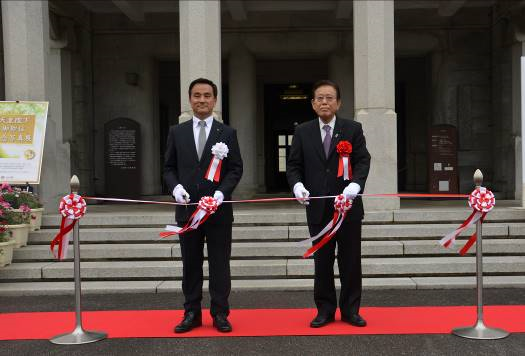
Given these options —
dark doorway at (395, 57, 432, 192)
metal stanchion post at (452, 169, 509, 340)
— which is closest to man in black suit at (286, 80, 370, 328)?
metal stanchion post at (452, 169, 509, 340)

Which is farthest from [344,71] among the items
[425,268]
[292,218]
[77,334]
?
[77,334]

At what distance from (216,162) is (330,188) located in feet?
3.15

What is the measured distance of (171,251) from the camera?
24.1 feet

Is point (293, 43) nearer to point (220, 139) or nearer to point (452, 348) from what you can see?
point (220, 139)

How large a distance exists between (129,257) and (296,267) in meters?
2.14

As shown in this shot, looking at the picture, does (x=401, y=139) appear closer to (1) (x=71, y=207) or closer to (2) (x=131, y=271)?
(2) (x=131, y=271)

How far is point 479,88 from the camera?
13.8m

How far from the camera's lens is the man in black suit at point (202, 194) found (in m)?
4.72

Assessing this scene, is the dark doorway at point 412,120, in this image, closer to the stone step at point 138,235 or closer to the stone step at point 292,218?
the stone step at point 292,218

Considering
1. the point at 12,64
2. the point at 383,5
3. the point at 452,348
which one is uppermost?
the point at 383,5

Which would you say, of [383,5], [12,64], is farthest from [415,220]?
[12,64]

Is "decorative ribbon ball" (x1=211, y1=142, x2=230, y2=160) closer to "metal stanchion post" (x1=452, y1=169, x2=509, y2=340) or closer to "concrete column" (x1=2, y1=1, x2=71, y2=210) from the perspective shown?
"metal stanchion post" (x1=452, y1=169, x2=509, y2=340)

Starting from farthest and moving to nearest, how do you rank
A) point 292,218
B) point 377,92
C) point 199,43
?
point 199,43, point 377,92, point 292,218

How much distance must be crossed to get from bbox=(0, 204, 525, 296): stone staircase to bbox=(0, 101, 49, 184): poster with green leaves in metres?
0.87
